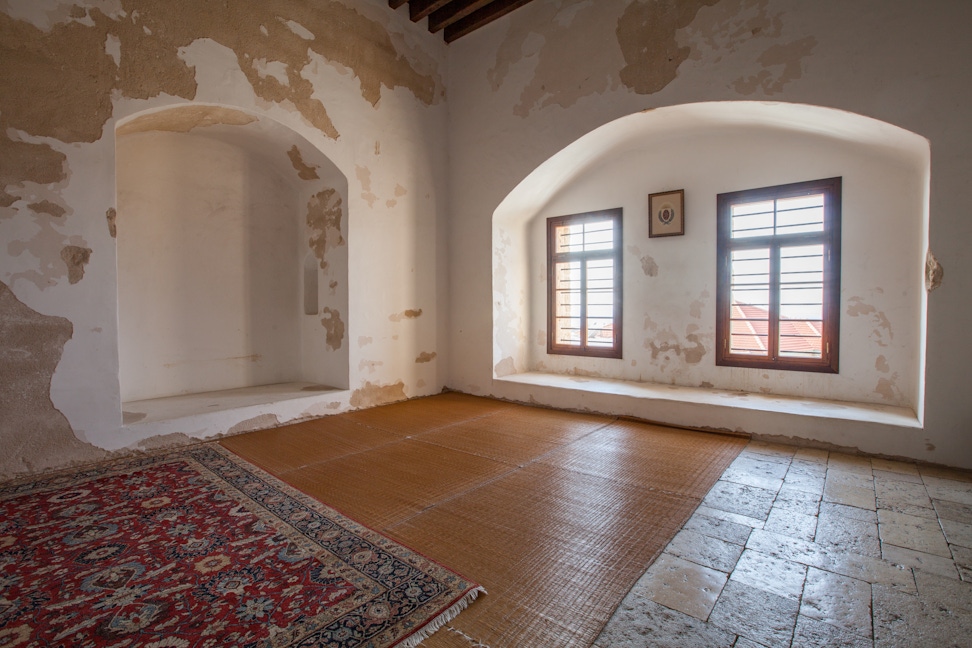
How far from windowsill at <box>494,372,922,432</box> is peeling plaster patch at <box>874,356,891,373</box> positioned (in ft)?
1.01

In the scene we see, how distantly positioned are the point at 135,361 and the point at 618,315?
505 cm

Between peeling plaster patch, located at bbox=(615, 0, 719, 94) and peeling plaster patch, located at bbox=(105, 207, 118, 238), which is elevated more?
peeling plaster patch, located at bbox=(615, 0, 719, 94)

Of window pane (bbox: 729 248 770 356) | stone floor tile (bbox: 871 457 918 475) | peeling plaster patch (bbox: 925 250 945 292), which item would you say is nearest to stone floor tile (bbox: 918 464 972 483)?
stone floor tile (bbox: 871 457 918 475)

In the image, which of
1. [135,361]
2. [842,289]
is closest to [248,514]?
[135,361]

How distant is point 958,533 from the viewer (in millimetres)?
2348

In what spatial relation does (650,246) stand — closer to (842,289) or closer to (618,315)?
(618,315)

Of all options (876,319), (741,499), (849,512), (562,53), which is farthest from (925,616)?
(562,53)

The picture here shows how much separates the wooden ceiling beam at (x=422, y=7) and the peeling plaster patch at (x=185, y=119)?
91.2 inches

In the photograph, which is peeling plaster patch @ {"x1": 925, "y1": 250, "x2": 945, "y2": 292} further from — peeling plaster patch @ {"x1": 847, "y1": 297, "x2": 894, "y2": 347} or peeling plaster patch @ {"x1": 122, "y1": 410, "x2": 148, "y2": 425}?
peeling plaster patch @ {"x1": 122, "y1": 410, "x2": 148, "y2": 425}

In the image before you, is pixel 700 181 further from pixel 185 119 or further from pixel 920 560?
pixel 185 119

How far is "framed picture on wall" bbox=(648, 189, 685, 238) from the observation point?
5023 millimetres

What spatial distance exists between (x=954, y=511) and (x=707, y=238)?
119 inches

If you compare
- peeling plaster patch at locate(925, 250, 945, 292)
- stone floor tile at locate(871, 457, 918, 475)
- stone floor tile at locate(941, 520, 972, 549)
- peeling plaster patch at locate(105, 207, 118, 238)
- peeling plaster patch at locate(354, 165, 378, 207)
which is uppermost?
peeling plaster patch at locate(354, 165, 378, 207)

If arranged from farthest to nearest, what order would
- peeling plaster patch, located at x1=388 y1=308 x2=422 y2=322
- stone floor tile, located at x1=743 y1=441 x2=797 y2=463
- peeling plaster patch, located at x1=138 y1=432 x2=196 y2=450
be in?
peeling plaster patch, located at x1=388 y1=308 x2=422 y2=322 < peeling plaster patch, located at x1=138 y1=432 x2=196 y2=450 < stone floor tile, located at x1=743 y1=441 x2=797 y2=463
